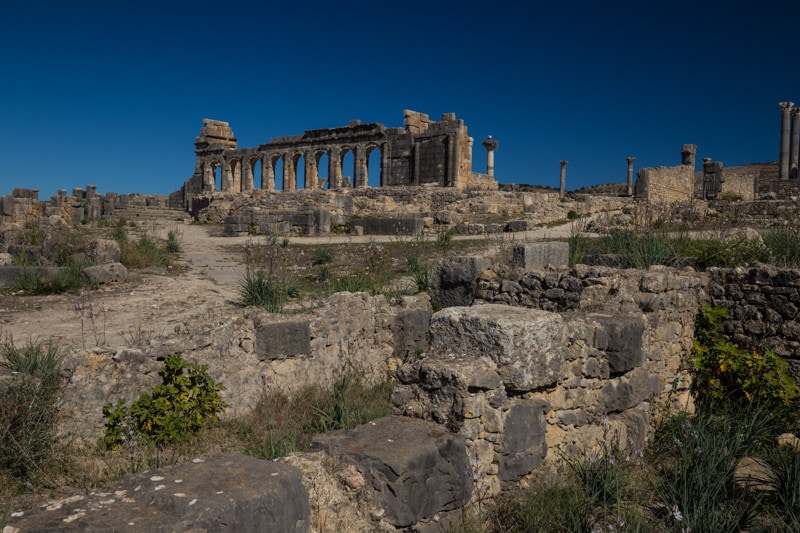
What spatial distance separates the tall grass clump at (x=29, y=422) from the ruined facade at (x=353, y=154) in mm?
26760

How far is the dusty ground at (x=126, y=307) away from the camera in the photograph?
22.9 ft

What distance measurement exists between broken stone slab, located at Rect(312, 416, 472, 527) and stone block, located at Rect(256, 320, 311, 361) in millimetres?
2051

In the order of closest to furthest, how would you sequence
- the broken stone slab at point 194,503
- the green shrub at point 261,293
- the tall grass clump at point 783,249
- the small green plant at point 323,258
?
the broken stone slab at point 194,503, the tall grass clump at point 783,249, the green shrub at point 261,293, the small green plant at point 323,258

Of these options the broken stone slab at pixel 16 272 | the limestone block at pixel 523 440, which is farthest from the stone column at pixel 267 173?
the limestone block at pixel 523 440

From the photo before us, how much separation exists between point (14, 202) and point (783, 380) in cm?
3043

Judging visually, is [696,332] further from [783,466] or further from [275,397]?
[275,397]

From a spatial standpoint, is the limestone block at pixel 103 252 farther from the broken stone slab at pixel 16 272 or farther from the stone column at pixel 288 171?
the stone column at pixel 288 171

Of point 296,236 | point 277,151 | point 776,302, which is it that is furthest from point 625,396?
point 277,151

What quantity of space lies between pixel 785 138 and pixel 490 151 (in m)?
20.4

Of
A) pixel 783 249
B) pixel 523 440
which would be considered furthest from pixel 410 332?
pixel 783 249

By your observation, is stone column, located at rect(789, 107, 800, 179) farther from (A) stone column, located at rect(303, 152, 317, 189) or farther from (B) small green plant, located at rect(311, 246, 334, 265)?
(B) small green plant, located at rect(311, 246, 334, 265)

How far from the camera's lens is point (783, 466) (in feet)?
13.3

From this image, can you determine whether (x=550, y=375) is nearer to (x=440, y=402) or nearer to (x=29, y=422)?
(x=440, y=402)

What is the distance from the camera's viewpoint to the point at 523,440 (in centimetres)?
382
